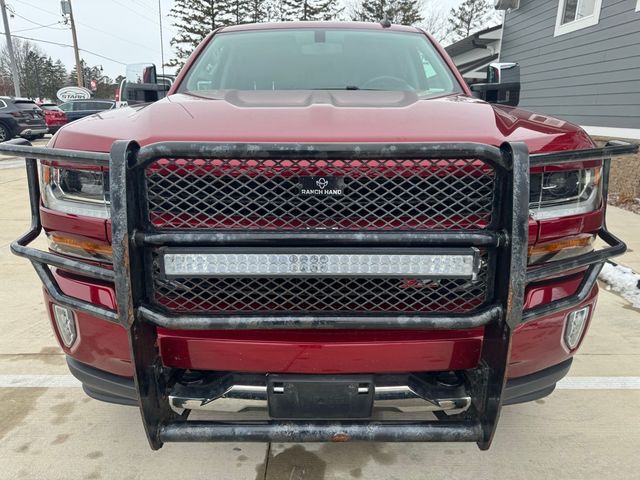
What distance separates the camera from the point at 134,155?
4.70ft

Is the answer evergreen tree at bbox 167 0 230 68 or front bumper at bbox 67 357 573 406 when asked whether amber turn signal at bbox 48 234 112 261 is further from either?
evergreen tree at bbox 167 0 230 68

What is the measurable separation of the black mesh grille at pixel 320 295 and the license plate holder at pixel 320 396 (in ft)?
0.82

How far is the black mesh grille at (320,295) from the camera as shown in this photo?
1.55 meters

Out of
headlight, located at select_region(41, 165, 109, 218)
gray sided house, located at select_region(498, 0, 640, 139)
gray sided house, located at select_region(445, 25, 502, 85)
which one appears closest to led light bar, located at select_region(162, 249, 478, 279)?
headlight, located at select_region(41, 165, 109, 218)

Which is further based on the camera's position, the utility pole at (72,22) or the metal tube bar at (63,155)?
the utility pole at (72,22)

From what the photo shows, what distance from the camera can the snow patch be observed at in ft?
13.3

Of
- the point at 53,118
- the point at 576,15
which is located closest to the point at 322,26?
the point at 576,15

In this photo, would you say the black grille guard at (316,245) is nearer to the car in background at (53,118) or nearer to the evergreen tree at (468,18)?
the car in background at (53,118)

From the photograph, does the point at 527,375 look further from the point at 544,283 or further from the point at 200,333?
the point at 200,333

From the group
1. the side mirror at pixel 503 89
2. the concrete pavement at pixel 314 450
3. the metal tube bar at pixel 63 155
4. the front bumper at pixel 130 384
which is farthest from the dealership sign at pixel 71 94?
the front bumper at pixel 130 384

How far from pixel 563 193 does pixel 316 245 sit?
895 millimetres

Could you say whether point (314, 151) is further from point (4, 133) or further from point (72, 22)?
point (72, 22)

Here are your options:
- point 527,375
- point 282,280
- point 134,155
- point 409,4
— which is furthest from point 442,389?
point 409,4

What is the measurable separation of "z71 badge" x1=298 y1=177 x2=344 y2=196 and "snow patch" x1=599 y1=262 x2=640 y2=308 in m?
3.58
